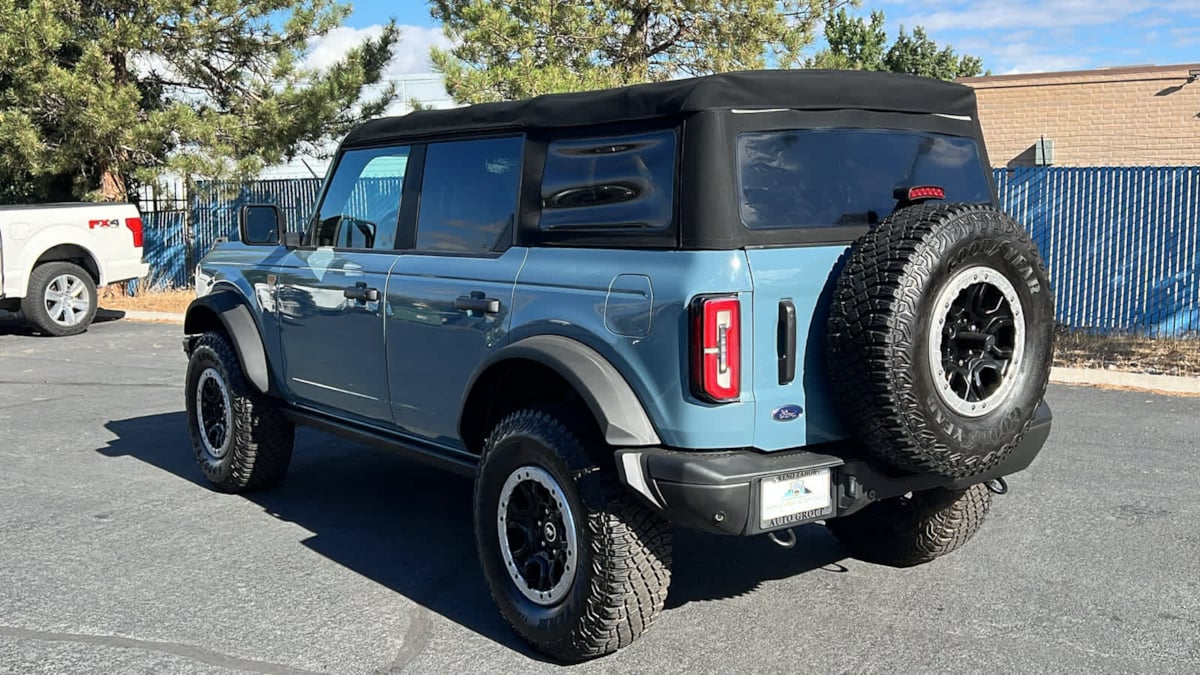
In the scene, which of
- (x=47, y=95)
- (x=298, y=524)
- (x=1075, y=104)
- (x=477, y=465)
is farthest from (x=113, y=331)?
(x=1075, y=104)

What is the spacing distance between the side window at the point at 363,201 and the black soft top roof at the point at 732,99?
63 centimetres

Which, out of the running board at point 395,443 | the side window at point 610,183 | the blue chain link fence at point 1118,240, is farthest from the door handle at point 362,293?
the blue chain link fence at point 1118,240

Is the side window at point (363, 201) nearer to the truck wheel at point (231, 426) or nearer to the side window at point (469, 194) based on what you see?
the side window at point (469, 194)

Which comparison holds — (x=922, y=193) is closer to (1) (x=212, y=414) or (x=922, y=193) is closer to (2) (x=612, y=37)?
(1) (x=212, y=414)

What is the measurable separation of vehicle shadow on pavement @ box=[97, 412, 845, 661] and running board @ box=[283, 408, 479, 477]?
49 cm

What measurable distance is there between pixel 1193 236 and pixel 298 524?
9.86m

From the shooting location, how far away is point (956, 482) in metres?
4.04

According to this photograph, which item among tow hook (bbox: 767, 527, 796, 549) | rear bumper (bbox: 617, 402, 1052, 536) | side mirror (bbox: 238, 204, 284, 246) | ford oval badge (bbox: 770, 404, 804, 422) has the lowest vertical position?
tow hook (bbox: 767, 527, 796, 549)

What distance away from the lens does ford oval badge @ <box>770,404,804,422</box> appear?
3.75 m

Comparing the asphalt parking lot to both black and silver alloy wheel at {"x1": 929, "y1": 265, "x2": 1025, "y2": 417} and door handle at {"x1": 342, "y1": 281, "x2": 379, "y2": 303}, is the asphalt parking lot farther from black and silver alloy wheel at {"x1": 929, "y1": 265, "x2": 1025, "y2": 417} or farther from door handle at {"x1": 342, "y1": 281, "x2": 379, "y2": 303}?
door handle at {"x1": 342, "y1": 281, "x2": 379, "y2": 303}

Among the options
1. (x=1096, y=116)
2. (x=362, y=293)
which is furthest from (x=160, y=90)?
(x=1096, y=116)

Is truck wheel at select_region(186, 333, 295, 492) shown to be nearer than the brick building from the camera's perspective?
Yes

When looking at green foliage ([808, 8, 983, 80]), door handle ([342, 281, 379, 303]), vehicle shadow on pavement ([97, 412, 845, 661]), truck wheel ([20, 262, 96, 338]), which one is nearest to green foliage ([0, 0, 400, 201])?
truck wheel ([20, 262, 96, 338])

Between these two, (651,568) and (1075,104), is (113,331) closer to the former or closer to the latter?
(651,568)
